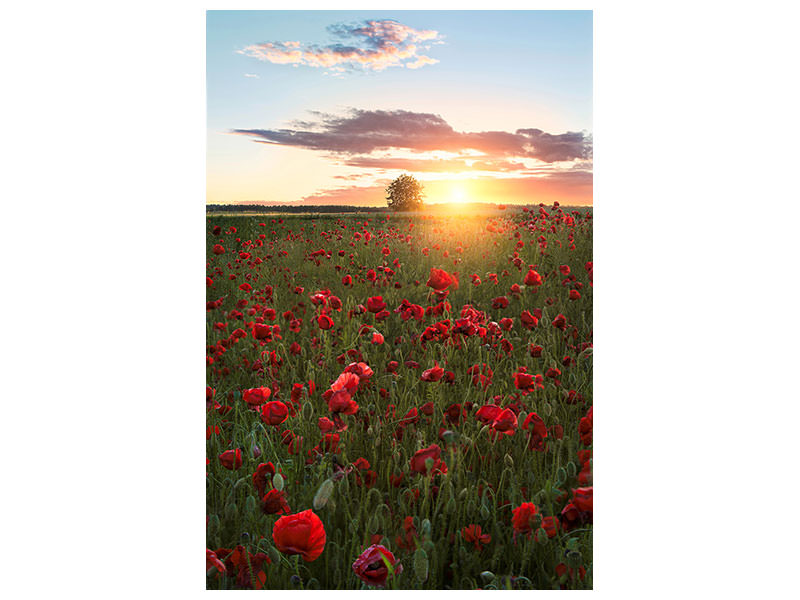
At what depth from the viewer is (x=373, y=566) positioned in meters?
1.93

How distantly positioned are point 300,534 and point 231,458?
65cm

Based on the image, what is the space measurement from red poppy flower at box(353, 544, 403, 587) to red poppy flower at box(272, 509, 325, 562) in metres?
0.15

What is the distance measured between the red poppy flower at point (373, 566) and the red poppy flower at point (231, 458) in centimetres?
61

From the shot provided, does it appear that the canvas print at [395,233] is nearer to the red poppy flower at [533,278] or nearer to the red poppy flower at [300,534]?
the red poppy flower at [533,278]

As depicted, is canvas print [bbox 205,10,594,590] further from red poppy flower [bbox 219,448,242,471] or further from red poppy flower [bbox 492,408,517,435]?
red poppy flower [bbox 492,408,517,435]

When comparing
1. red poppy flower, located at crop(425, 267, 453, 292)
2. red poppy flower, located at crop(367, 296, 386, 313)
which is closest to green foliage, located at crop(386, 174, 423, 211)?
red poppy flower, located at crop(425, 267, 453, 292)

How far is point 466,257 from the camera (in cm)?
299

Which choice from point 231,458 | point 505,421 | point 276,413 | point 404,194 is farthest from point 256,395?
point 404,194

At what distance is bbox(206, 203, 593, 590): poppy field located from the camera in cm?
215

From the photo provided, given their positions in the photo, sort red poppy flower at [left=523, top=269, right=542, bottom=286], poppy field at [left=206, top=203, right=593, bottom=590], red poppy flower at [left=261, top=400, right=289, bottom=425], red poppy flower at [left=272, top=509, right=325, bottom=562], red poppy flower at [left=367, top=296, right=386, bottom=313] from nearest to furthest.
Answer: red poppy flower at [left=272, top=509, right=325, bottom=562] → poppy field at [left=206, top=203, right=593, bottom=590] → red poppy flower at [left=261, top=400, right=289, bottom=425] → red poppy flower at [left=367, top=296, right=386, bottom=313] → red poppy flower at [left=523, top=269, right=542, bottom=286]

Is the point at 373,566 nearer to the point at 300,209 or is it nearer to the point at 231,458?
the point at 231,458
